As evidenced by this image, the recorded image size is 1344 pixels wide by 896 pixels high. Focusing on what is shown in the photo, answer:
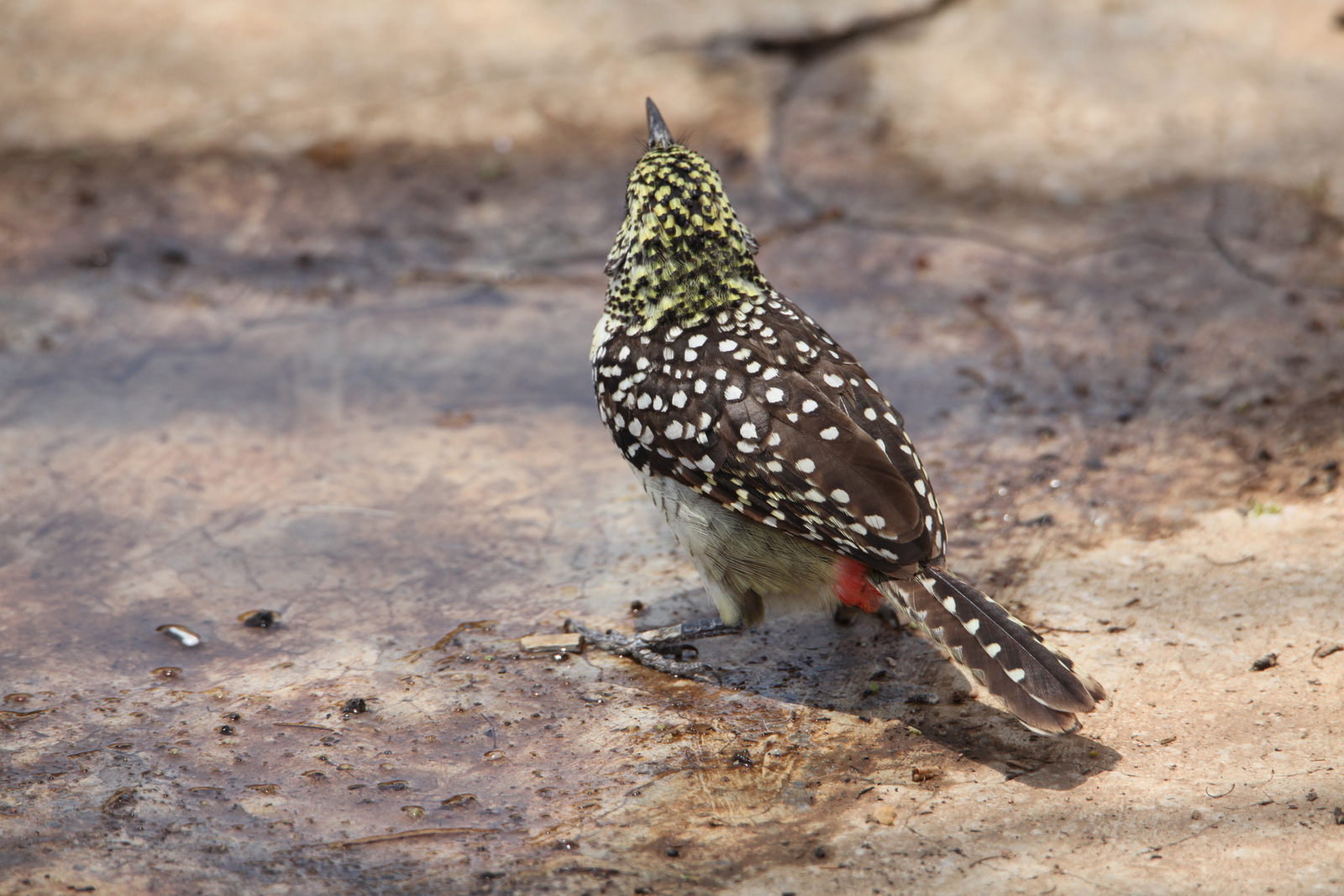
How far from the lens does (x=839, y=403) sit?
3.56 m

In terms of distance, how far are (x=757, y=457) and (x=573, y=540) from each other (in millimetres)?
1198

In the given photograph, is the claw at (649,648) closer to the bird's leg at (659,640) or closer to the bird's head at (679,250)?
the bird's leg at (659,640)

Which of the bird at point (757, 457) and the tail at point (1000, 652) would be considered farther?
the bird at point (757, 457)

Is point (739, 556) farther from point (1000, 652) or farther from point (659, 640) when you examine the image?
point (1000, 652)

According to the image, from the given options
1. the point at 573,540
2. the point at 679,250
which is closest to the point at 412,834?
the point at 573,540

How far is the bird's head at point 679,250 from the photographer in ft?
12.5

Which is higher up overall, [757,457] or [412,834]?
[757,457]

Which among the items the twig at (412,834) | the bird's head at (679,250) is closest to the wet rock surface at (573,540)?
the twig at (412,834)

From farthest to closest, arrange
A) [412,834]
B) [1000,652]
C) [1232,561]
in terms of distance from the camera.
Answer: [1232,561], [1000,652], [412,834]

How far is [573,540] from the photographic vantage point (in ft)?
14.5

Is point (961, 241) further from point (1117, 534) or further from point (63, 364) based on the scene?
point (63, 364)

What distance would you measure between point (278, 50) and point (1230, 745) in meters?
6.21

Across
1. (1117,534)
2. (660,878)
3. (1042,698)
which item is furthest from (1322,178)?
(660,878)

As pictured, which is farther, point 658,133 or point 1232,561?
point 658,133
